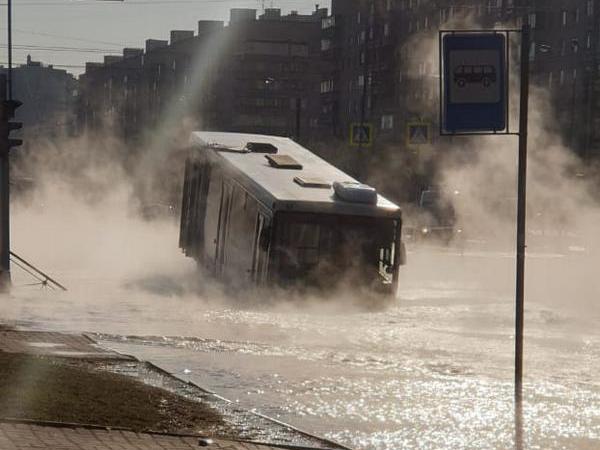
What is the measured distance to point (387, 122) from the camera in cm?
11112

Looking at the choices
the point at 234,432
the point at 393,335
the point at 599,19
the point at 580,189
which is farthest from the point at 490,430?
the point at 599,19

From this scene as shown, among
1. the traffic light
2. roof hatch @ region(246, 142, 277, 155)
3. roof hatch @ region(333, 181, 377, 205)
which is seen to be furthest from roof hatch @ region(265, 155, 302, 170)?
the traffic light

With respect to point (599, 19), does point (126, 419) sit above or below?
below

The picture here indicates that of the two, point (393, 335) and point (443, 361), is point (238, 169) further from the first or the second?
point (443, 361)

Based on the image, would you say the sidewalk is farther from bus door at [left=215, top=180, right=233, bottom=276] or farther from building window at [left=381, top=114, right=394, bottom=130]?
building window at [left=381, top=114, right=394, bottom=130]

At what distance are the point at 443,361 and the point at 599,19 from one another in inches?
2686

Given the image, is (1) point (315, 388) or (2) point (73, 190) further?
(2) point (73, 190)

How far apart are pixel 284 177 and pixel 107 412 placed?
15250mm

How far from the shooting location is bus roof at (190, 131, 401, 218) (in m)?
25.4

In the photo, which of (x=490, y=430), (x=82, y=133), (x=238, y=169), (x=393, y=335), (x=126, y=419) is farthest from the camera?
(x=82, y=133)

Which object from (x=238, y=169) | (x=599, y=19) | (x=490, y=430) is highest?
(x=599, y=19)

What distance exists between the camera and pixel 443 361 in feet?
61.7

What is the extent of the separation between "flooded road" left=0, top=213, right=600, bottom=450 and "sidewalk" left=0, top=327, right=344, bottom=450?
48cm

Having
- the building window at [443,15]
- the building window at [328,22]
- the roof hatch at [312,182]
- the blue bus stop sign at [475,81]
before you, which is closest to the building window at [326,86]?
the building window at [328,22]
